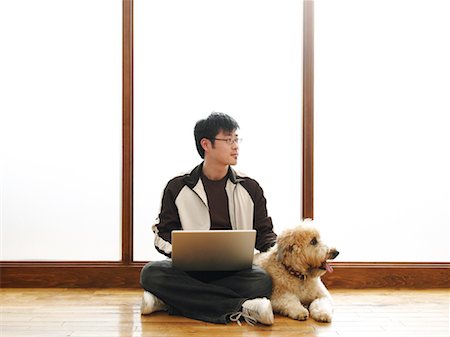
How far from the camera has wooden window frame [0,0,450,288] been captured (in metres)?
3.55

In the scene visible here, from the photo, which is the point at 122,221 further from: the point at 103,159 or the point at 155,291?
the point at 155,291

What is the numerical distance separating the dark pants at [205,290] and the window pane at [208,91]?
35.2 inches

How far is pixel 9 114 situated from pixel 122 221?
106 cm

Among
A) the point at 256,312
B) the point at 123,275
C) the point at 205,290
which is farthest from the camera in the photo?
the point at 123,275

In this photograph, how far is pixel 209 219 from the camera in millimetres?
3016

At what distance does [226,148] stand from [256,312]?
0.92m


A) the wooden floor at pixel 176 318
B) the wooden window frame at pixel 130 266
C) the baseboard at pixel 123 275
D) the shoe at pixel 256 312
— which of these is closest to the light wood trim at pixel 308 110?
the wooden window frame at pixel 130 266

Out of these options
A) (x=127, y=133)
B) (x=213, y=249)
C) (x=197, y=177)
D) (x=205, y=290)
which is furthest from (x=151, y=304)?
(x=127, y=133)

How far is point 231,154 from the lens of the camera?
9.87 ft

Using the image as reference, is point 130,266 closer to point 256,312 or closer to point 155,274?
point 155,274

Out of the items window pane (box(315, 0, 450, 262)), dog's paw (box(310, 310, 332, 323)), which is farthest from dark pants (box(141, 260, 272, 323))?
window pane (box(315, 0, 450, 262))

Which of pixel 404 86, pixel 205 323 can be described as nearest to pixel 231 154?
pixel 205 323

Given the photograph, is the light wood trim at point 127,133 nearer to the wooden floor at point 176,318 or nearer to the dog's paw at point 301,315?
the wooden floor at point 176,318

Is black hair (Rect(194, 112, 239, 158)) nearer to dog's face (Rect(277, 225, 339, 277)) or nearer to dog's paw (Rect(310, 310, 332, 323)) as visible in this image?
dog's face (Rect(277, 225, 339, 277))
